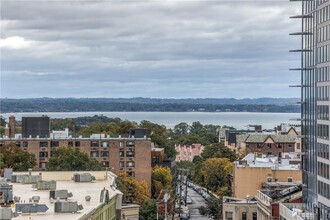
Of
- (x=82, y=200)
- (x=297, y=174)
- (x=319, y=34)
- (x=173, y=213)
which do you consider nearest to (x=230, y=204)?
(x=297, y=174)

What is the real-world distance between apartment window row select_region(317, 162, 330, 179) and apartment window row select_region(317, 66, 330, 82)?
6347 millimetres

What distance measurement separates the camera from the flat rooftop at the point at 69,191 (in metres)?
55.6

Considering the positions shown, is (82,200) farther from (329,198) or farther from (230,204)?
(230,204)

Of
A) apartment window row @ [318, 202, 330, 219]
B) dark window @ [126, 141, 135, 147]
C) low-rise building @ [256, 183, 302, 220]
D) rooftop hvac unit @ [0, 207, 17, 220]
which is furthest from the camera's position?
dark window @ [126, 141, 135, 147]

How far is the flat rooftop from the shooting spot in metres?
55.6

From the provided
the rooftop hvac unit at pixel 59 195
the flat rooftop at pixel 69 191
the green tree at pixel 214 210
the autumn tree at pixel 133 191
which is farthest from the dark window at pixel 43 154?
the rooftop hvac unit at pixel 59 195

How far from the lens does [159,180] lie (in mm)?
162000

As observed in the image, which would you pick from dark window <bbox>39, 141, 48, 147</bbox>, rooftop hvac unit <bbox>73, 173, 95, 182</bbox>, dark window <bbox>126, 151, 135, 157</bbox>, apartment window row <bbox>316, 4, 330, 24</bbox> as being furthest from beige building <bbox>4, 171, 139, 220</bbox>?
dark window <bbox>39, 141, 48, 147</bbox>

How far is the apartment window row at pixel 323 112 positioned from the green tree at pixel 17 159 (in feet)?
215

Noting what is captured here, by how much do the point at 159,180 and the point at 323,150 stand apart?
85687mm

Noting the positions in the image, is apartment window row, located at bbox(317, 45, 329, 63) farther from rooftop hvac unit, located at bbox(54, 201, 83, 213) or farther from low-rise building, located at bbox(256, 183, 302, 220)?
rooftop hvac unit, located at bbox(54, 201, 83, 213)

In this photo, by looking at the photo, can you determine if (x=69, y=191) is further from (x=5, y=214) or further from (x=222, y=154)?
(x=222, y=154)

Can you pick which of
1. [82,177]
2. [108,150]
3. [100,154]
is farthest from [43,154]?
[82,177]

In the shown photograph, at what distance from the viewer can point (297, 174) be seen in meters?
122
